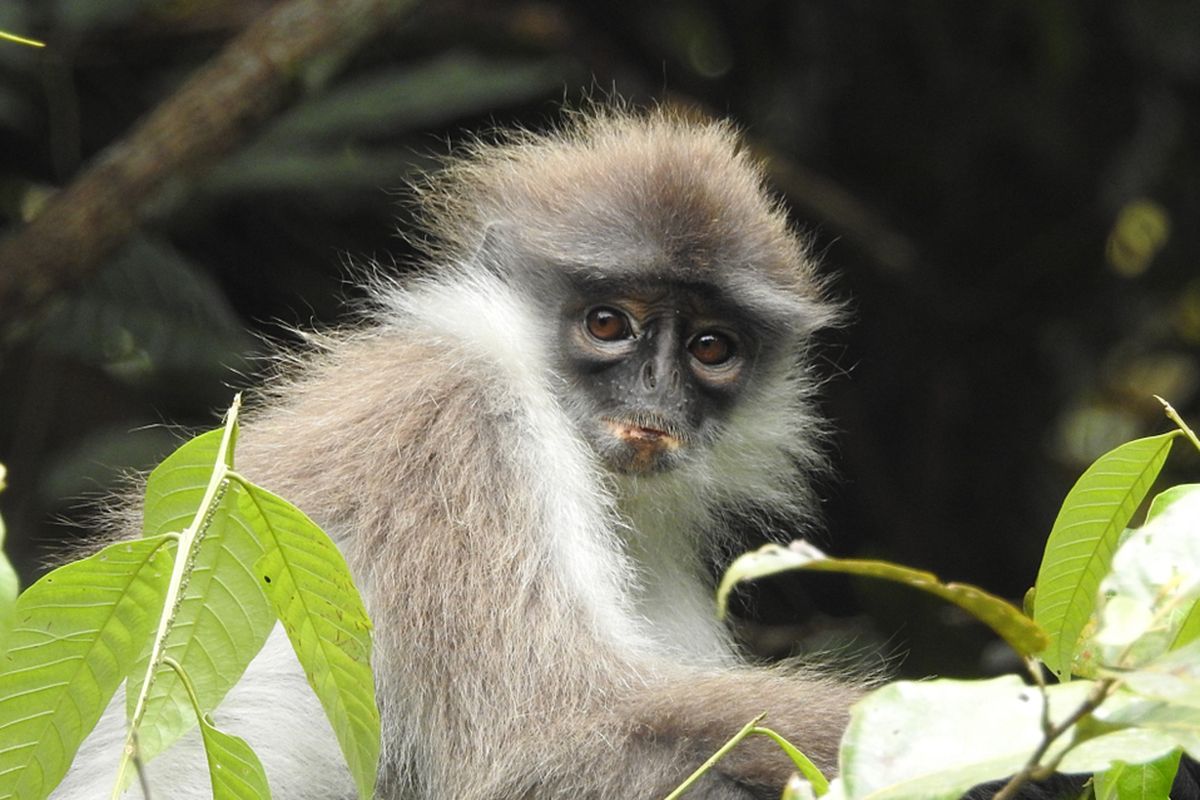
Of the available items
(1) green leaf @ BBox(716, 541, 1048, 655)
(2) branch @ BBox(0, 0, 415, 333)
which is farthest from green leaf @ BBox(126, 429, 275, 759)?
(2) branch @ BBox(0, 0, 415, 333)

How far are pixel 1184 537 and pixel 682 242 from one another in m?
2.58

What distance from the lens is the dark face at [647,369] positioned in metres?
4.16

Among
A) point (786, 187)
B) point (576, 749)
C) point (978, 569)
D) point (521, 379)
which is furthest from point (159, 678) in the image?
point (978, 569)

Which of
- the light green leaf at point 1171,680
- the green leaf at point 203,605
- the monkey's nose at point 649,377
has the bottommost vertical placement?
the light green leaf at point 1171,680

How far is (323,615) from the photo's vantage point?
2.23m

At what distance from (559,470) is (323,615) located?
158 centimetres

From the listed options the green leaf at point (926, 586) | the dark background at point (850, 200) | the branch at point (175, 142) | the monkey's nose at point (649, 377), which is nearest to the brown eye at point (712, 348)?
the monkey's nose at point (649, 377)

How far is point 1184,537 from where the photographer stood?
1813 millimetres

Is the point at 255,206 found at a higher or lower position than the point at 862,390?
higher

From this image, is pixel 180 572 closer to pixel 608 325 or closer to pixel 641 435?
pixel 641 435

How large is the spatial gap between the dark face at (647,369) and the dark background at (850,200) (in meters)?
2.07

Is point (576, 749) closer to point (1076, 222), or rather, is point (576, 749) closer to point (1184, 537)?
point (1184, 537)

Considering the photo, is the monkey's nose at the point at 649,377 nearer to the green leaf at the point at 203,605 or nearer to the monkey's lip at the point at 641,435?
the monkey's lip at the point at 641,435

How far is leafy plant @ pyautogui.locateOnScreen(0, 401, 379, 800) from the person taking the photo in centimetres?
214
